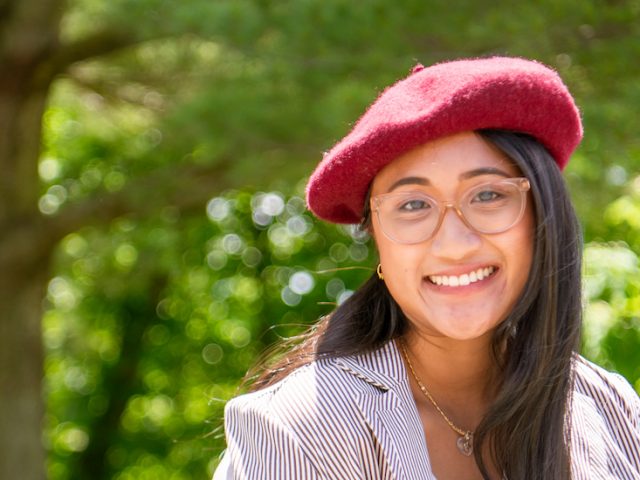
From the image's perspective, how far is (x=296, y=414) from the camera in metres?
1.83

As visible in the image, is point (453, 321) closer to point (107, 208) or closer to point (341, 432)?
point (341, 432)

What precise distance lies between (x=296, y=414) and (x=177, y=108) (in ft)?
14.5

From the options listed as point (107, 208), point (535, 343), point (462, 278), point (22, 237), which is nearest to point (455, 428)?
point (535, 343)

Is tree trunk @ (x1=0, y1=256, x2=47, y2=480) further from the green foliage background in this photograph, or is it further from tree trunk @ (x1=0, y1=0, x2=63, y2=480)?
the green foliage background

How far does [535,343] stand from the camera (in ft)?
6.87

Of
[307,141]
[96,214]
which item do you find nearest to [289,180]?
[307,141]

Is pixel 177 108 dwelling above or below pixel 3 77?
below

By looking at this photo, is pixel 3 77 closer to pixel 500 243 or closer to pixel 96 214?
pixel 96 214

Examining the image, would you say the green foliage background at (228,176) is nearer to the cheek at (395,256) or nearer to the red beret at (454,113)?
the cheek at (395,256)

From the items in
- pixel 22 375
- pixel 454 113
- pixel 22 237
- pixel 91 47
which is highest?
pixel 91 47

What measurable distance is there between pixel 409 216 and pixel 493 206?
5.9 inches

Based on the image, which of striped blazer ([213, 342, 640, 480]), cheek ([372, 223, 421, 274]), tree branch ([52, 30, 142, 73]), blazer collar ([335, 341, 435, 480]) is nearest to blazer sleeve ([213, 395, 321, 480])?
striped blazer ([213, 342, 640, 480])

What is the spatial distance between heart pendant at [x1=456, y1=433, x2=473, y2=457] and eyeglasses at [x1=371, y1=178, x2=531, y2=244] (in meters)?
0.41

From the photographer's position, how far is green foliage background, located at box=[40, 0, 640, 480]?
512 cm
